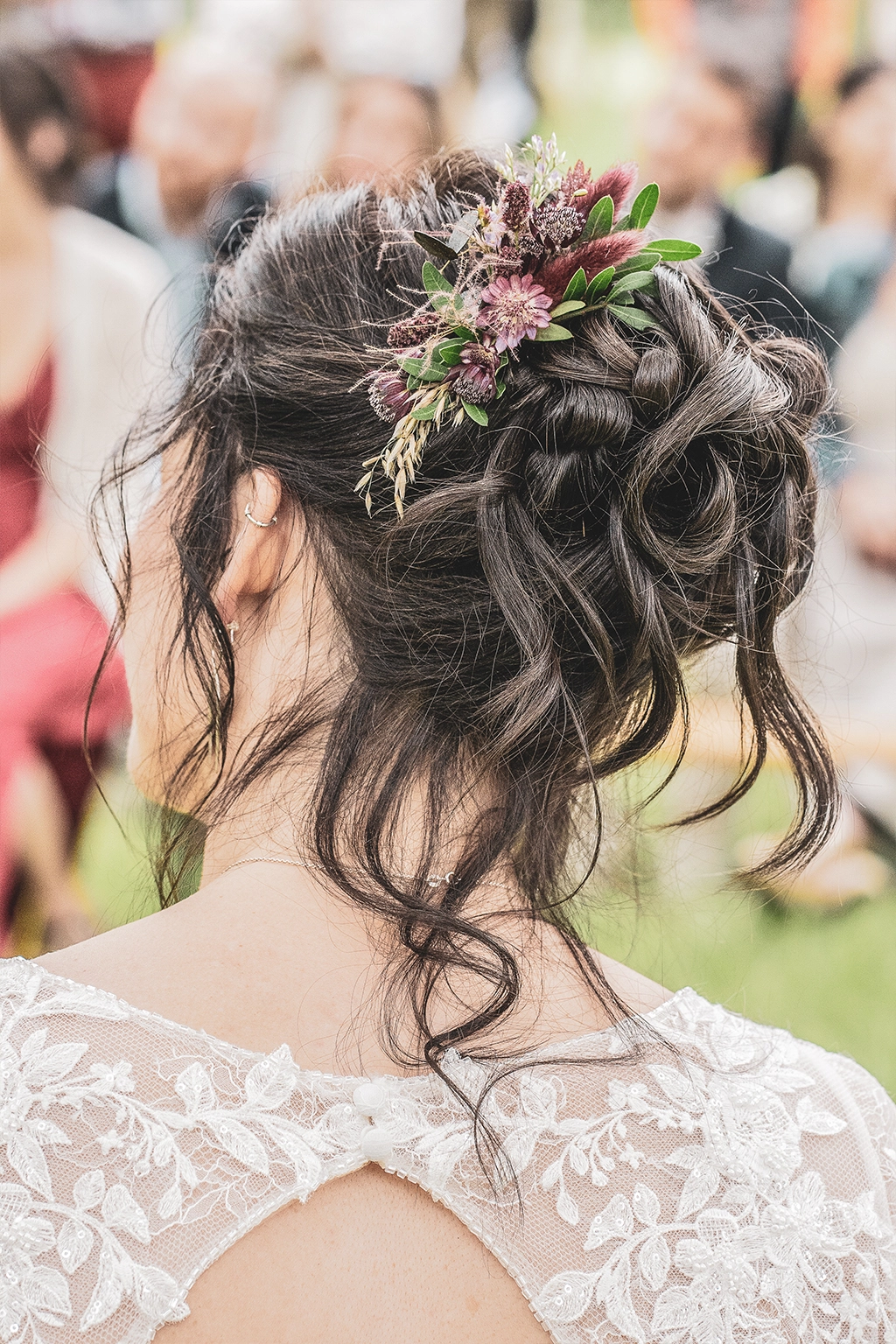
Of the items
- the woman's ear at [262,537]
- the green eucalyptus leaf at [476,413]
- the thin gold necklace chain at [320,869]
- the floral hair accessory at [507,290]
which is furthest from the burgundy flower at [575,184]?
the thin gold necklace chain at [320,869]

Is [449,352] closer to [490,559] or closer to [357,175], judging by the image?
[490,559]

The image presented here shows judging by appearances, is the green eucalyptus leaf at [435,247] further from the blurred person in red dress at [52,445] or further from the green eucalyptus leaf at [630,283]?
the blurred person in red dress at [52,445]

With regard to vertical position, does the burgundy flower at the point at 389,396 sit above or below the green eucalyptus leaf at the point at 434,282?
below

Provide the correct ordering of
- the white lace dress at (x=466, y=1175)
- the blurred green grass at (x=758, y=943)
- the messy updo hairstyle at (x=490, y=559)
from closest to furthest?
the white lace dress at (x=466, y=1175) < the messy updo hairstyle at (x=490, y=559) < the blurred green grass at (x=758, y=943)

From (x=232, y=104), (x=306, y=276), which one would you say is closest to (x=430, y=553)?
(x=306, y=276)

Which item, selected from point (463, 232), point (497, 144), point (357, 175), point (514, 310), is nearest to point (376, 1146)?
point (514, 310)

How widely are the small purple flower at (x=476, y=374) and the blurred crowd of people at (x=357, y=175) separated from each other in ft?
8.20

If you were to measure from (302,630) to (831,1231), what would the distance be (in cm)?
73

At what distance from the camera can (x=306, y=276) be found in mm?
1195

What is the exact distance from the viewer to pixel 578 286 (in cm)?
106

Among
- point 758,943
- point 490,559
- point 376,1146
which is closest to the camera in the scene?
point 376,1146

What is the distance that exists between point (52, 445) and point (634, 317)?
2.66m

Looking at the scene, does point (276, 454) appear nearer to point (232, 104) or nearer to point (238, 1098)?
point (238, 1098)

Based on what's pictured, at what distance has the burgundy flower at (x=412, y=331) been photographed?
1.09 m
